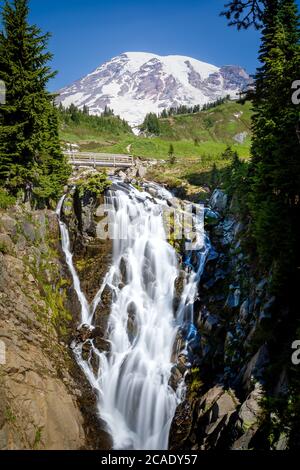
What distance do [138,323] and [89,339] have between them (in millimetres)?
3028

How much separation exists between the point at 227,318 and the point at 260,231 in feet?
18.7

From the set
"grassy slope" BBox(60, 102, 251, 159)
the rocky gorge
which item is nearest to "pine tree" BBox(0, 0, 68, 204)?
the rocky gorge

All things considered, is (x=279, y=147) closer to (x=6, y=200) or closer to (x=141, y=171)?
(x=6, y=200)

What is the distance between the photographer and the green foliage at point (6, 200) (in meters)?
20.8

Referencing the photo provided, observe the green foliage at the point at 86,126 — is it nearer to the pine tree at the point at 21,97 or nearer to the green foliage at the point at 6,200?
the pine tree at the point at 21,97

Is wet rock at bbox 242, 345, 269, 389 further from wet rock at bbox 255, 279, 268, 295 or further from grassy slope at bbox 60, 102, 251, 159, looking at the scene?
grassy slope at bbox 60, 102, 251, 159

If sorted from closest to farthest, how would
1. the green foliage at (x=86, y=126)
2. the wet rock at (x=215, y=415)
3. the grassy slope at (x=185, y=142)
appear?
the wet rock at (x=215, y=415)
the grassy slope at (x=185, y=142)
the green foliage at (x=86, y=126)

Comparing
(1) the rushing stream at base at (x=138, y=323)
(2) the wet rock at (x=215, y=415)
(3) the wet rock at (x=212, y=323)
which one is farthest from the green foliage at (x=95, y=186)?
(2) the wet rock at (x=215, y=415)

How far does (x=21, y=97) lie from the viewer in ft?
69.6

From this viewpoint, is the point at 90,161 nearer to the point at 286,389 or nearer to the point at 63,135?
the point at 286,389

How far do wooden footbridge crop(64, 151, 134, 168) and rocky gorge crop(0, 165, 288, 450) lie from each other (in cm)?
1526

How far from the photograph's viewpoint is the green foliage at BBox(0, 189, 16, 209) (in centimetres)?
2078

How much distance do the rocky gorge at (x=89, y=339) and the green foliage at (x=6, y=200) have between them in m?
0.72
